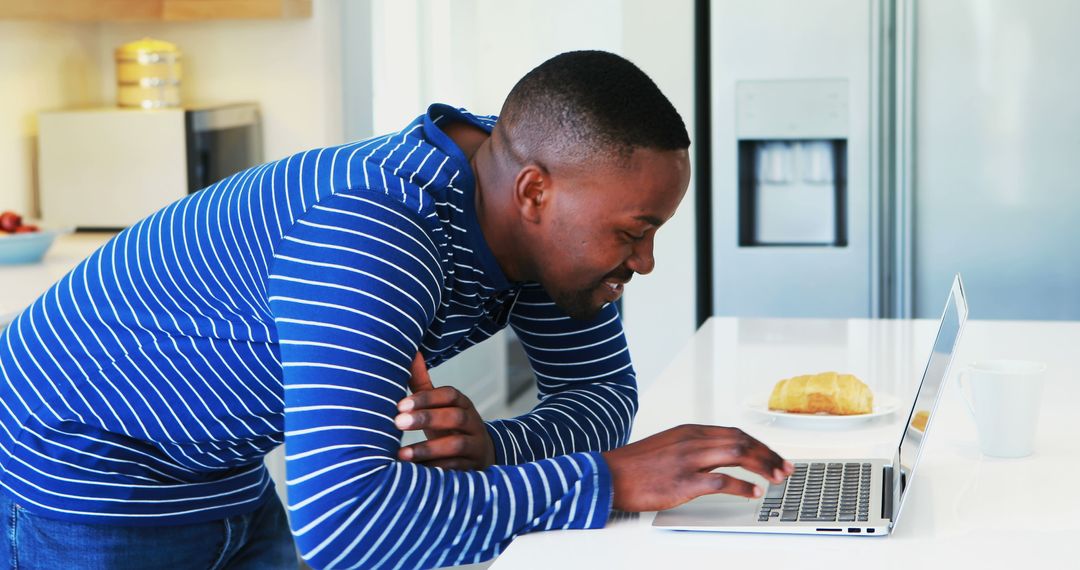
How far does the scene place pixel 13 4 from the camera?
267 cm

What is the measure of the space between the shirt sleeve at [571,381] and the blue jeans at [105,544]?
1.08 feet

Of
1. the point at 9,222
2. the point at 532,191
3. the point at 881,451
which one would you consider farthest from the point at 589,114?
the point at 9,222

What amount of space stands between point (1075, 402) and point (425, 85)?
2.80 metres

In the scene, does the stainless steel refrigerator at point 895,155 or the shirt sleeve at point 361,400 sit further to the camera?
the stainless steel refrigerator at point 895,155

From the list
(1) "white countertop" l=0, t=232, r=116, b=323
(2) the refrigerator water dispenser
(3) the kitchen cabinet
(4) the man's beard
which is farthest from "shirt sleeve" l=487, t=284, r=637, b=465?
(2) the refrigerator water dispenser

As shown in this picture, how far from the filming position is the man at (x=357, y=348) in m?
1.00

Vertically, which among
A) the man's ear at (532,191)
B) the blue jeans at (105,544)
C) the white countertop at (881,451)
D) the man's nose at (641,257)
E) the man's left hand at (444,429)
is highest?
the man's ear at (532,191)

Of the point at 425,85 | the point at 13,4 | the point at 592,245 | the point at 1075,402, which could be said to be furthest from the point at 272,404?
the point at 425,85

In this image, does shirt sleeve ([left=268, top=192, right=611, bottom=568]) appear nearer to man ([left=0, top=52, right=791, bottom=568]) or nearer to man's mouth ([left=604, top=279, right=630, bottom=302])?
man ([left=0, top=52, right=791, bottom=568])

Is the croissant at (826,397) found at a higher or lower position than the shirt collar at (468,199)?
lower

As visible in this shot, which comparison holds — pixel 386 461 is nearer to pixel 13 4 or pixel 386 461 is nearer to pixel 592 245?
pixel 592 245

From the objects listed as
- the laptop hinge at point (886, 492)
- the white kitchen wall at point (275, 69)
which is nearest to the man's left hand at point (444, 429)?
the laptop hinge at point (886, 492)

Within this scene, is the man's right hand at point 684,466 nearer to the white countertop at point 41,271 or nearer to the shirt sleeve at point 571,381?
the shirt sleeve at point 571,381

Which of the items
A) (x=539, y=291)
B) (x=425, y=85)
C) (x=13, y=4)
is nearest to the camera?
(x=539, y=291)
